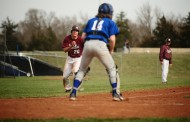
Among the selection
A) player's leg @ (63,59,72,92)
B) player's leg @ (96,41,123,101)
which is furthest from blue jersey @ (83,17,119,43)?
player's leg @ (63,59,72,92)

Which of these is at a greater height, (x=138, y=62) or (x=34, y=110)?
(x=34, y=110)

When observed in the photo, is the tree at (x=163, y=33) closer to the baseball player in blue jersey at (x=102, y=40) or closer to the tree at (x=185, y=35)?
the tree at (x=185, y=35)

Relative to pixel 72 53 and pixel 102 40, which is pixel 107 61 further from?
pixel 72 53

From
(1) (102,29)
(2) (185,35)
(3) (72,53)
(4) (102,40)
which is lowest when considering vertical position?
(2) (185,35)

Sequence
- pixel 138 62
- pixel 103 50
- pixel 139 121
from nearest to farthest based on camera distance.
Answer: pixel 139 121 < pixel 103 50 < pixel 138 62

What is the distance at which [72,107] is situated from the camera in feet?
25.2

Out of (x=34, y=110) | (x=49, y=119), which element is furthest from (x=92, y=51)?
(x=49, y=119)

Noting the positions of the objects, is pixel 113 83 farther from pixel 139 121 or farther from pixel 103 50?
pixel 139 121

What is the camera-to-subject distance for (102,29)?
342 inches

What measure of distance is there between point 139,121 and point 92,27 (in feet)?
11.4

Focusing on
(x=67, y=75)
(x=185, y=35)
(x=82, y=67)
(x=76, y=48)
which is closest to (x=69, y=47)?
(x=76, y=48)

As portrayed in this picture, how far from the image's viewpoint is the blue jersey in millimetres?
8695

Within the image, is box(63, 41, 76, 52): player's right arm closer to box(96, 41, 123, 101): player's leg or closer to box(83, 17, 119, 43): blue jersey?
box(83, 17, 119, 43): blue jersey

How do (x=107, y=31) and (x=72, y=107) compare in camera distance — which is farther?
(x=107, y=31)
